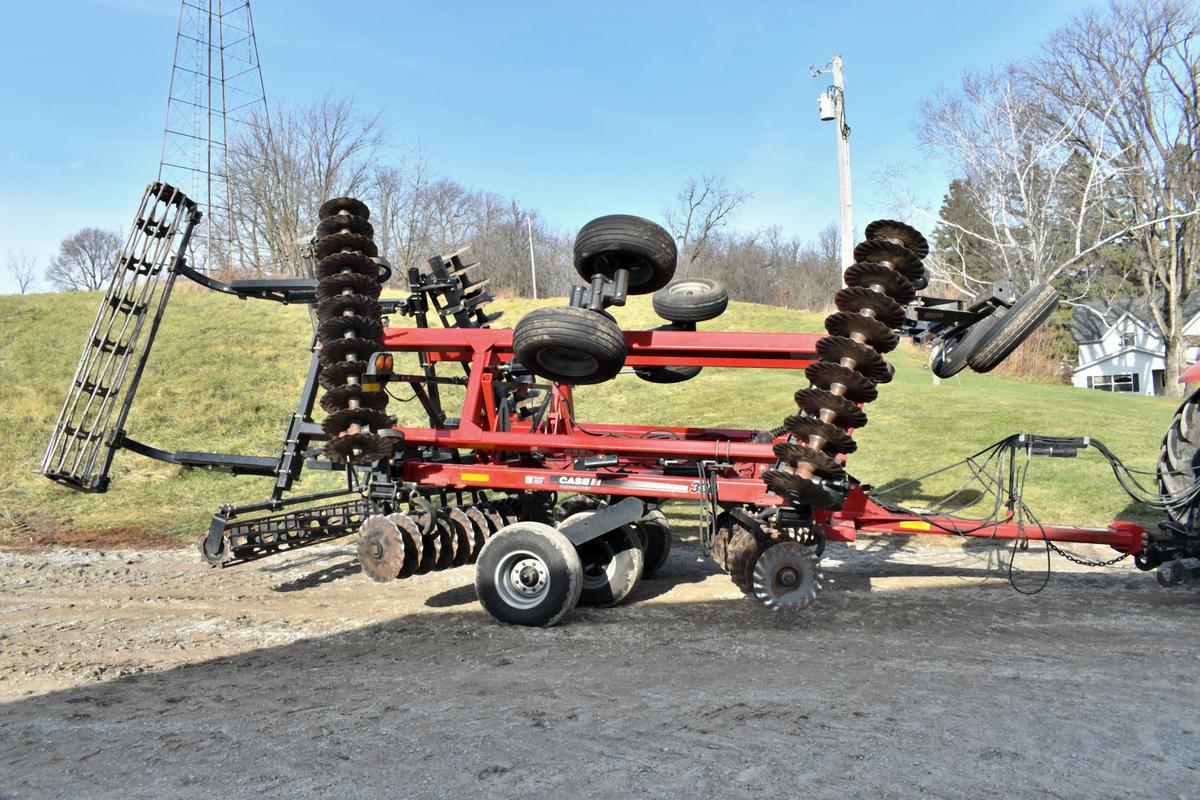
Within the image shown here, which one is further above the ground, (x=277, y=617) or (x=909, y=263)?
(x=909, y=263)

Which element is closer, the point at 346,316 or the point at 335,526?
the point at 346,316

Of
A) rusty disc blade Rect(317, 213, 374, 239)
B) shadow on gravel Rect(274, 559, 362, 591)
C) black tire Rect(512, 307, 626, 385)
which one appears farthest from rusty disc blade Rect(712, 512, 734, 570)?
shadow on gravel Rect(274, 559, 362, 591)

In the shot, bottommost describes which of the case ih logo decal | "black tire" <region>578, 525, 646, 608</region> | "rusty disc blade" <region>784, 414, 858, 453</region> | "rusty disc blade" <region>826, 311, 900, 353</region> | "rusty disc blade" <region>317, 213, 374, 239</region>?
"black tire" <region>578, 525, 646, 608</region>

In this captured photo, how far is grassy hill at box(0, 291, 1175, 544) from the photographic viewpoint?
12055 mm

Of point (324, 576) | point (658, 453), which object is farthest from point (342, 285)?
point (324, 576)

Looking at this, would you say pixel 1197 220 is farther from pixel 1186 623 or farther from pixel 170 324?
pixel 170 324

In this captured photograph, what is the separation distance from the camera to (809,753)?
380cm

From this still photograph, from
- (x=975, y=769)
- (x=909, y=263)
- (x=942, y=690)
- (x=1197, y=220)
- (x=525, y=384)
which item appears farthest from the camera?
(x=1197, y=220)

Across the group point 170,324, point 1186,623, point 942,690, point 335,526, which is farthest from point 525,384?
point 170,324

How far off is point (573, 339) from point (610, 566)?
2026 millimetres

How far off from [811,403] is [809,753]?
90.6 inches

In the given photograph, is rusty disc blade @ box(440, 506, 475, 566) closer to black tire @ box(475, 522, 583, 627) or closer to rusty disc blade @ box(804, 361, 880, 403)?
black tire @ box(475, 522, 583, 627)

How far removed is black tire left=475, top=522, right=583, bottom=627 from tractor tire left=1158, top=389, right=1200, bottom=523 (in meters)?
4.84

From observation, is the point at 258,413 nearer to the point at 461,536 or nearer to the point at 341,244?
the point at 461,536
